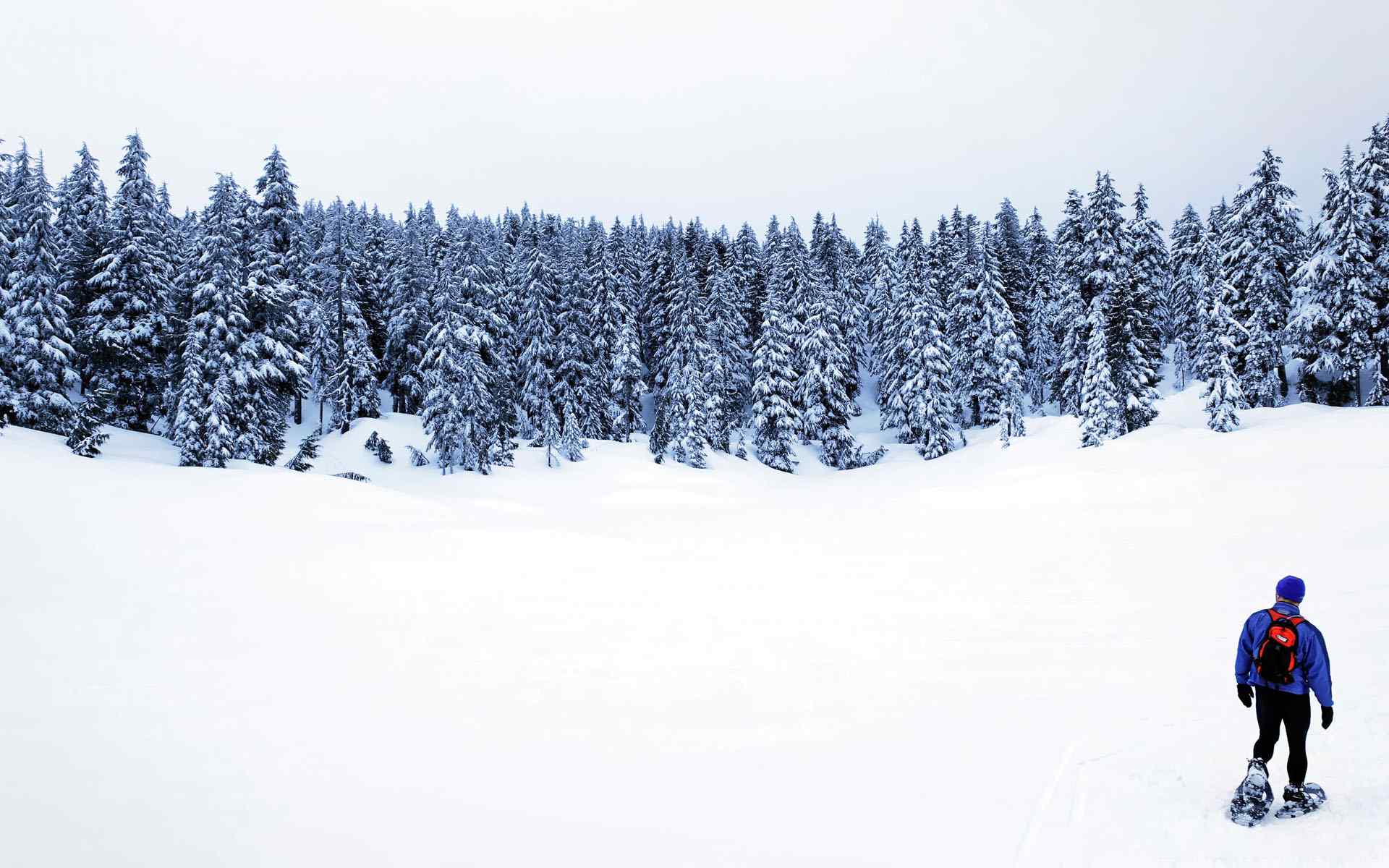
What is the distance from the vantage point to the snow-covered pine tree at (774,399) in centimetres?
5309

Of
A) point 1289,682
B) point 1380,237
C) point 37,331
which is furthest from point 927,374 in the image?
point 37,331

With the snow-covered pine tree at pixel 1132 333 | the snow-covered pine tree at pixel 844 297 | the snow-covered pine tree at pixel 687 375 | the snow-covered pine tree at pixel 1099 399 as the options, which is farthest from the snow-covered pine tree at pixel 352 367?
the snow-covered pine tree at pixel 1132 333

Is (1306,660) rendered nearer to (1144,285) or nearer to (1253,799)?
(1253,799)

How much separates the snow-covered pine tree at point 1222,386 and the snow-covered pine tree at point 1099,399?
4.52 meters

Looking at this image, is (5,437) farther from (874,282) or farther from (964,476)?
(874,282)

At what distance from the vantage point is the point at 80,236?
1564 inches

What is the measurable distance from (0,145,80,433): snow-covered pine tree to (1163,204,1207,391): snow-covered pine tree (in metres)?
67.8

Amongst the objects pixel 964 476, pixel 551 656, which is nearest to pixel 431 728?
pixel 551 656

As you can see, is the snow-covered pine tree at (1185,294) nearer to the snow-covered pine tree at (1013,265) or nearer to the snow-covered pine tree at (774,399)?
the snow-covered pine tree at (1013,265)

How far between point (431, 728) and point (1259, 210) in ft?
166

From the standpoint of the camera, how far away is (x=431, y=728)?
8789 millimetres

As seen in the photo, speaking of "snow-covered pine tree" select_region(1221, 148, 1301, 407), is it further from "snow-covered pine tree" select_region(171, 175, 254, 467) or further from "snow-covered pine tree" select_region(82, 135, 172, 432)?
"snow-covered pine tree" select_region(82, 135, 172, 432)

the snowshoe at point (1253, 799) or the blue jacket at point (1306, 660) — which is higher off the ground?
the blue jacket at point (1306, 660)

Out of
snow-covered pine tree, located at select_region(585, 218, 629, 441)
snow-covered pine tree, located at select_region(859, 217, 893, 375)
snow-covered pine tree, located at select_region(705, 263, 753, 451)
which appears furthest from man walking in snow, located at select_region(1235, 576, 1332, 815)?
snow-covered pine tree, located at select_region(859, 217, 893, 375)
